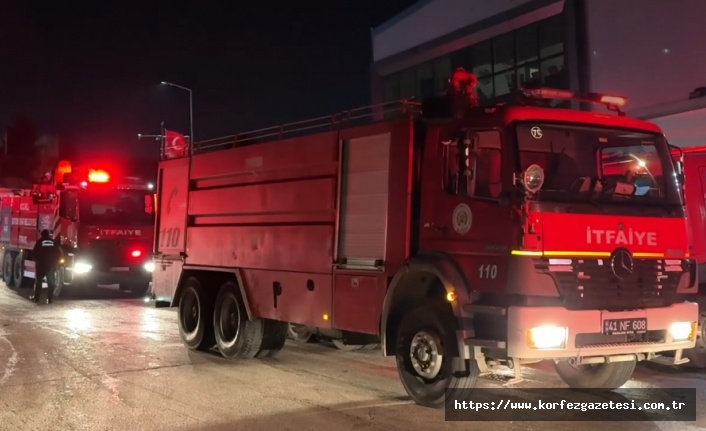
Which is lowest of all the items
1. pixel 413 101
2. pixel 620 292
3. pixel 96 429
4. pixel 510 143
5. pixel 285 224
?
pixel 96 429

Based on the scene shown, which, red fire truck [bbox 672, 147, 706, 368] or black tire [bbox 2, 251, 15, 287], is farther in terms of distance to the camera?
black tire [bbox 2, 251, 15, 287]

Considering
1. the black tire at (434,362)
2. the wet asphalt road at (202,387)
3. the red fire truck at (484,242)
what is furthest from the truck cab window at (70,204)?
the black tire at (434,362)

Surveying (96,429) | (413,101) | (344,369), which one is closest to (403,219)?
(413,101)

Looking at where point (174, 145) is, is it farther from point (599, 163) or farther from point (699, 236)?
point (699, 236)

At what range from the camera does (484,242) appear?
638cm

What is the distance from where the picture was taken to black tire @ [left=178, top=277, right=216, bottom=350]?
1021cm

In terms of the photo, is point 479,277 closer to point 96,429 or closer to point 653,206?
point 653,206

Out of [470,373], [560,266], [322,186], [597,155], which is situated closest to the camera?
[560,266]

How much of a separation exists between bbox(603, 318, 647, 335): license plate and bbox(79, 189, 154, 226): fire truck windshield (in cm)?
1292

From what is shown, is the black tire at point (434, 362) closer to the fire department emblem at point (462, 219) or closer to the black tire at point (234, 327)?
the fire department emblem at point (462, 219)

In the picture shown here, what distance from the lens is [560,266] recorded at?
6.11 metres

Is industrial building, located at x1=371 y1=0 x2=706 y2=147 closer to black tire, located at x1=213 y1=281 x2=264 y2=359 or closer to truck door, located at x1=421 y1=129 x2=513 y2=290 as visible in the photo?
black tire, located at x1=213 y1=281 x2=264 y2=359

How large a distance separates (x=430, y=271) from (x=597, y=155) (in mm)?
1959

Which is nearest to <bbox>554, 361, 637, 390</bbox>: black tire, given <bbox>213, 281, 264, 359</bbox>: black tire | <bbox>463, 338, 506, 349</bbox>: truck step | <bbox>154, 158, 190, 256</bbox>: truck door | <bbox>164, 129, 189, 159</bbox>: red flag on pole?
<bbox>463, 338, 506, 349</bbox>: truck step
